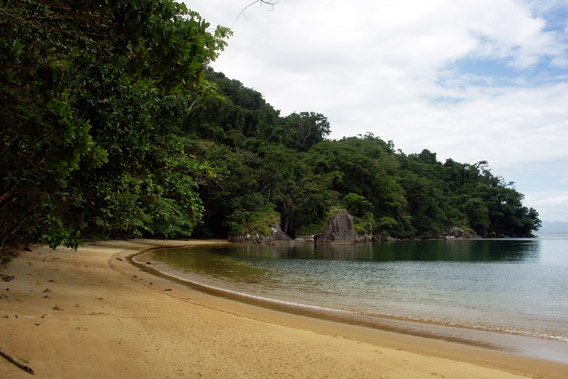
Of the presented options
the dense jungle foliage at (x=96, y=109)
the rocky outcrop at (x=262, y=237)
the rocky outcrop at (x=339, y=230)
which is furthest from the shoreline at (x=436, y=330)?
the rocky outcrop at (x=339, y=230)

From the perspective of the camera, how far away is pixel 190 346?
552 cm

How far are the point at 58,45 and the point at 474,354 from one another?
9.01m

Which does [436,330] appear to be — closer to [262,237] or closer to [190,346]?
[190,346]

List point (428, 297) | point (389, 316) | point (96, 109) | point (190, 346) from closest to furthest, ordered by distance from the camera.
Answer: point (96, 109), point (190, 346), point (389, 316), point (428, 297)

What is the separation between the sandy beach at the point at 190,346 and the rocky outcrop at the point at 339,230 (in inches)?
1668

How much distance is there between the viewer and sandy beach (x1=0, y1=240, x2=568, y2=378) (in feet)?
14.7

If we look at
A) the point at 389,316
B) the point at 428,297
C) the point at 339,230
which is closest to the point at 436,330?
the point at 389,316

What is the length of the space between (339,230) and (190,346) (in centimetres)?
4693

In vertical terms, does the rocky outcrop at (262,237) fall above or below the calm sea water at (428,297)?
above

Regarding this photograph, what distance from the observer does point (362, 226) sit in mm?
57594

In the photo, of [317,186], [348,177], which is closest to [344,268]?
[317,186]

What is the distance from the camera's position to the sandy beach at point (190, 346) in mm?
4480

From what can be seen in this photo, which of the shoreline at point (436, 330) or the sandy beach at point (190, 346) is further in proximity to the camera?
the shoreline at point (436, 330)

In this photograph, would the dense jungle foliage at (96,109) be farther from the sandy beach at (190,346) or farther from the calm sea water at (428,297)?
the calm sea water at (428,297)
